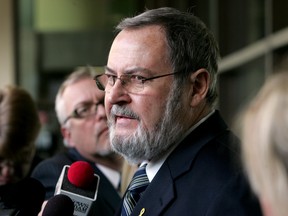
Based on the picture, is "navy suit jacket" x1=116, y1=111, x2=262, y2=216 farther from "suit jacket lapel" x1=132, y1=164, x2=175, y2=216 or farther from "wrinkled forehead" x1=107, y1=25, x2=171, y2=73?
"wrinkled forehead" x1=107, y1=25, x2=171, y2=73

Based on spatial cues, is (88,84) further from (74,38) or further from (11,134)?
(74,38)

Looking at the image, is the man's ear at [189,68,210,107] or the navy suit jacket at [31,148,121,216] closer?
the man's ear at [189,68,210,107]

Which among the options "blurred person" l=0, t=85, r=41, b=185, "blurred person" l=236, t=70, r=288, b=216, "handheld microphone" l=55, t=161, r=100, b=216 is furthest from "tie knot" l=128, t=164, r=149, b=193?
"blurred person" l=236, t=70, r=288, b=216

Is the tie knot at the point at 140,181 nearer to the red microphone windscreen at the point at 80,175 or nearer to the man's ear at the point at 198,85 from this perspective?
the red microphone windscreen at the point at 80,175

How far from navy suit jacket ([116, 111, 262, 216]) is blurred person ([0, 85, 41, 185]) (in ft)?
3.35

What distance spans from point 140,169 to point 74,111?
49.7 inches

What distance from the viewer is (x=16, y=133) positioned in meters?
3.43

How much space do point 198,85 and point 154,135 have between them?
24cm

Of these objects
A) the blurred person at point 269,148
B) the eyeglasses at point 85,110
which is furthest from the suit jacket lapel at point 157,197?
the eyeglasses at point 85,110

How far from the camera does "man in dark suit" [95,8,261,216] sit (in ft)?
8.12

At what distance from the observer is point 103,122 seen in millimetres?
3812

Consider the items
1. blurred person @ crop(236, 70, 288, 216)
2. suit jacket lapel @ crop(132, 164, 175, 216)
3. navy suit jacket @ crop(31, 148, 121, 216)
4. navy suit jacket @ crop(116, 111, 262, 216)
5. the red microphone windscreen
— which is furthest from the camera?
navy suit jacket @ crop(31, 148, 121, 216)

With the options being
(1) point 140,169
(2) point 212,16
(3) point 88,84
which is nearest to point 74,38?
(2) point 212,16

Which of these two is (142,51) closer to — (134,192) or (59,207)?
(134,192)
